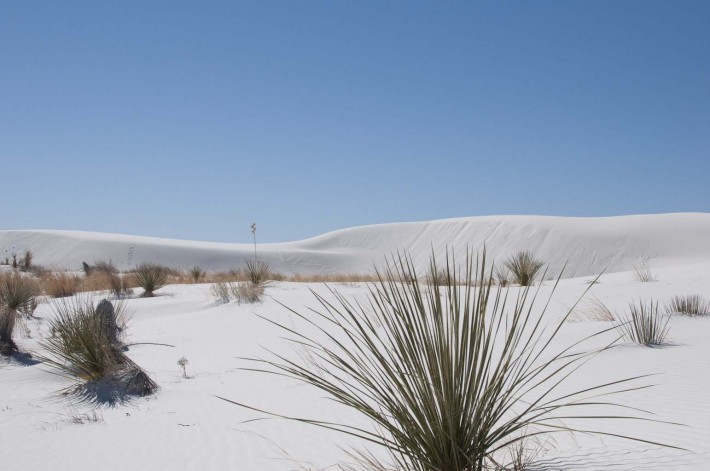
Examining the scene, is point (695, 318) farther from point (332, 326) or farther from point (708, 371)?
point (332, 326)

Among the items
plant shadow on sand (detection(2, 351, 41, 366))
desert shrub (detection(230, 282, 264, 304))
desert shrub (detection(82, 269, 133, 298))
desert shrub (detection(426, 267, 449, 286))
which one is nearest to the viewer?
desert shrub (detection(426, 267, 449, 286))

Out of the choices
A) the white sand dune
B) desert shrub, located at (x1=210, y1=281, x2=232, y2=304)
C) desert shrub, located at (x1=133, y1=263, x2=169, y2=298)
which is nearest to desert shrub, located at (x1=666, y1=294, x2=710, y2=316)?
the white sand dune

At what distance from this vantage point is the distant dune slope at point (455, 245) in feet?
112

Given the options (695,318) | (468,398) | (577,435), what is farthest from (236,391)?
(695,318)

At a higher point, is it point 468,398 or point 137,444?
point 468,398

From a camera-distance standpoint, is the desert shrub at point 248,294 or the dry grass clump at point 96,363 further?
Answer: the desert shrub at point 248,294

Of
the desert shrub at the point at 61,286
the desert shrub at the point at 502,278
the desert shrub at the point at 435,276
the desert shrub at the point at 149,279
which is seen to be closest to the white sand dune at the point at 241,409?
the desert shrub at the point at 435,276

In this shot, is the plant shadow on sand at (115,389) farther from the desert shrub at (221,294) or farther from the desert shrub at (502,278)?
the desert shrub at (221,294)

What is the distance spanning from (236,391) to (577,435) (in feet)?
11.6

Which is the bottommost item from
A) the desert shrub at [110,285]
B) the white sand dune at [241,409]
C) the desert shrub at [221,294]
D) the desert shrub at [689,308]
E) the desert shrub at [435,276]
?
the white sand dune at [241,409]

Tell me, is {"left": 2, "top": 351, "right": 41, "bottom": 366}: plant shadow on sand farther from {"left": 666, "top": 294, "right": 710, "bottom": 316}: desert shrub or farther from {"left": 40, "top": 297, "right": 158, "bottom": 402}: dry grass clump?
{"left": 666, "top": 294, "right": 710, "bottom": 316}: desert shrub

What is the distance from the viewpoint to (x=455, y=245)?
153 feet

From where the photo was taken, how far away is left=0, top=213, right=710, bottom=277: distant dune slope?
34.1 metres

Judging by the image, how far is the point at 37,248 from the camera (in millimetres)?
48219
